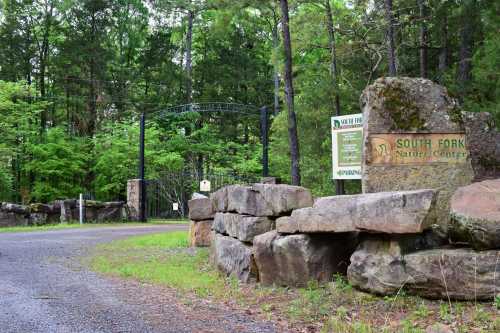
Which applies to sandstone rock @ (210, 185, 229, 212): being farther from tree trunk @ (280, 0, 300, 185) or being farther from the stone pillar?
the stone pillar

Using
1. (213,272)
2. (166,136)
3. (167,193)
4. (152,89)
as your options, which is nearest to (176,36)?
(152,89)

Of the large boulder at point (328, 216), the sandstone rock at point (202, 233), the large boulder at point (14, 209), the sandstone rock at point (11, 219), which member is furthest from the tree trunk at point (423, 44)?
the sandstone rock at point (11, 219)

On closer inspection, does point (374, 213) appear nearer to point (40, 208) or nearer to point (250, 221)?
point (250, 221)

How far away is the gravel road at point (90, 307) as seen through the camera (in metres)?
4.82

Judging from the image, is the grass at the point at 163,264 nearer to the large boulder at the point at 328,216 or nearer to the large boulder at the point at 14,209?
the large boulder at the point at 328,216

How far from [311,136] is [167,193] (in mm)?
8795

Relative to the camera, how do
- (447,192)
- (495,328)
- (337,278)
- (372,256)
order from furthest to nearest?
(447,192) → (337,278) → (372,256) → (495,328)

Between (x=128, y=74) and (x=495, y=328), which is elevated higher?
(x=128, y=74)

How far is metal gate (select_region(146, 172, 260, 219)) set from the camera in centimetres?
2292

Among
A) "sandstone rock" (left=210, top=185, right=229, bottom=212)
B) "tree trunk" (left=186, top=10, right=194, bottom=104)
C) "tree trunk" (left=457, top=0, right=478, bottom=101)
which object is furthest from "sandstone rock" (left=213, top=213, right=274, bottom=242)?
"tree trunk" (left=186, top=10, right=194, bottom=104)

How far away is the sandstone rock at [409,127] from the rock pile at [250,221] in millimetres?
1002

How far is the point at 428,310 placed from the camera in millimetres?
4801

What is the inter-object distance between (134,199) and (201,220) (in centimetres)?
1059

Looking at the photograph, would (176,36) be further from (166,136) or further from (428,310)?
(428,310)
